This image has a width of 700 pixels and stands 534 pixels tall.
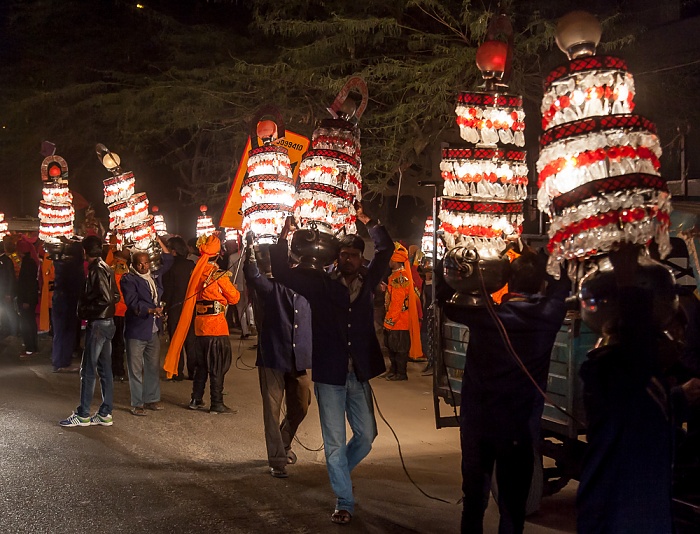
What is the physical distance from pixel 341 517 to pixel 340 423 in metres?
0.72

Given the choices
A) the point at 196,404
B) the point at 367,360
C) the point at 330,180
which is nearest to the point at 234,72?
the point at 196,404

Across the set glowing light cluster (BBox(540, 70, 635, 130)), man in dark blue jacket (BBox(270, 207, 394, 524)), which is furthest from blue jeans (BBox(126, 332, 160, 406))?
glowing light cluster (BBox(540, 70, 635, 130))

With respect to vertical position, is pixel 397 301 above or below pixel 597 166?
below

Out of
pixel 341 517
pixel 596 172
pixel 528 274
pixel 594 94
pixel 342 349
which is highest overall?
pixel 594 94

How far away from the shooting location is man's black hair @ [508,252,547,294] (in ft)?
16.5

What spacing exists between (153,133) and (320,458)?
43.1 ft

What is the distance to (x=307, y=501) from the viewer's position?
6602mm

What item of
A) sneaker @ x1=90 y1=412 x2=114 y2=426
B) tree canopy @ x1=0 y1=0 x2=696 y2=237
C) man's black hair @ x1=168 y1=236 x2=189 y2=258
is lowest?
sneaker @ x1=90 y1=412 x2=114 y2=426

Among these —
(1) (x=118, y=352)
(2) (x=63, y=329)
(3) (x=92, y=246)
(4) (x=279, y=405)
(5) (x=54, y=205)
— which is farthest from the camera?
(2) (x=63, y=329)

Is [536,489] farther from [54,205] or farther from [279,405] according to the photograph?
[54,205]

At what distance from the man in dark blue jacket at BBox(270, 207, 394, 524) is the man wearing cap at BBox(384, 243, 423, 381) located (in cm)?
646

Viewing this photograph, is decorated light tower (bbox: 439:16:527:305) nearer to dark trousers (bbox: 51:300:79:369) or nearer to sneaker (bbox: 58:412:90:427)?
sneaker (bbox: 58:412:90:427)

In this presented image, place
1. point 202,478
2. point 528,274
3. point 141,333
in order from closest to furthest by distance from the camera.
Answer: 1. point 528,274
2. point 202,478
3. point 141,333

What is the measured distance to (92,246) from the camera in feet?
32.6
